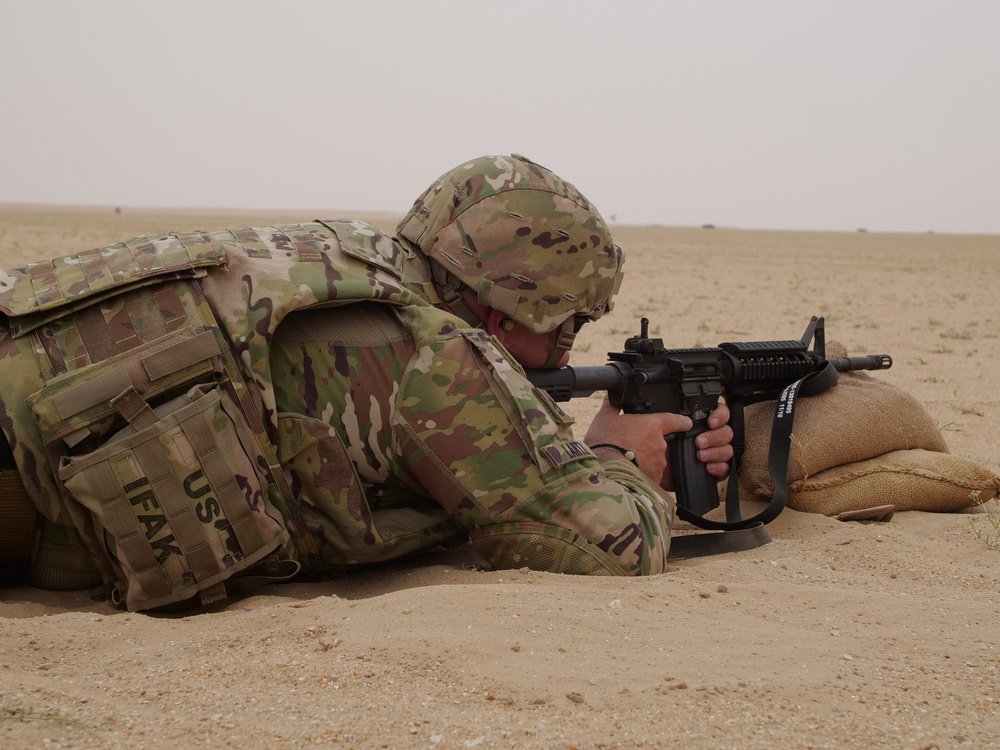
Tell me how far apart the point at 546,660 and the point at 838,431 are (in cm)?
262

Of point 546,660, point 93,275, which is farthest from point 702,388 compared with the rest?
point 93,275

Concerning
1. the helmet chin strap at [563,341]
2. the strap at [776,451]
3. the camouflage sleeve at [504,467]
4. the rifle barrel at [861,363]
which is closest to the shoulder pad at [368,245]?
the camouflage sleeve at [504,467]

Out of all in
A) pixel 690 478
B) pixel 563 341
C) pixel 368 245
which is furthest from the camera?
pixel 690 478

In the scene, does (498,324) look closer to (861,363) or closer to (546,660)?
(546,660)

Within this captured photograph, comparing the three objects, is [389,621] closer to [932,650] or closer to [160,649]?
[160,649]

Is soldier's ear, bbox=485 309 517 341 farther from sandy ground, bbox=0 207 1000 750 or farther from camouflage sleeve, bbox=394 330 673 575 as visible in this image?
sandy ground, bbox=0 207 1000 750

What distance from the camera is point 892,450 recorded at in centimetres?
452

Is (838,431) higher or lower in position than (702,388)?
lower

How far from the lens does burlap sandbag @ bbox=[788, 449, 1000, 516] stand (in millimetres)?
4293

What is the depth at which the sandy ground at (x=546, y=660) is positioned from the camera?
1911mm

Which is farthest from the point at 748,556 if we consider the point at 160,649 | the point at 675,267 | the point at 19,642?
the point at 675,267

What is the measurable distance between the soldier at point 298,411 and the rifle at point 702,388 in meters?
0.69

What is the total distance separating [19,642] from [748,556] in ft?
8.00

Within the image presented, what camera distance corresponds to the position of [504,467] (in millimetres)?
2953
